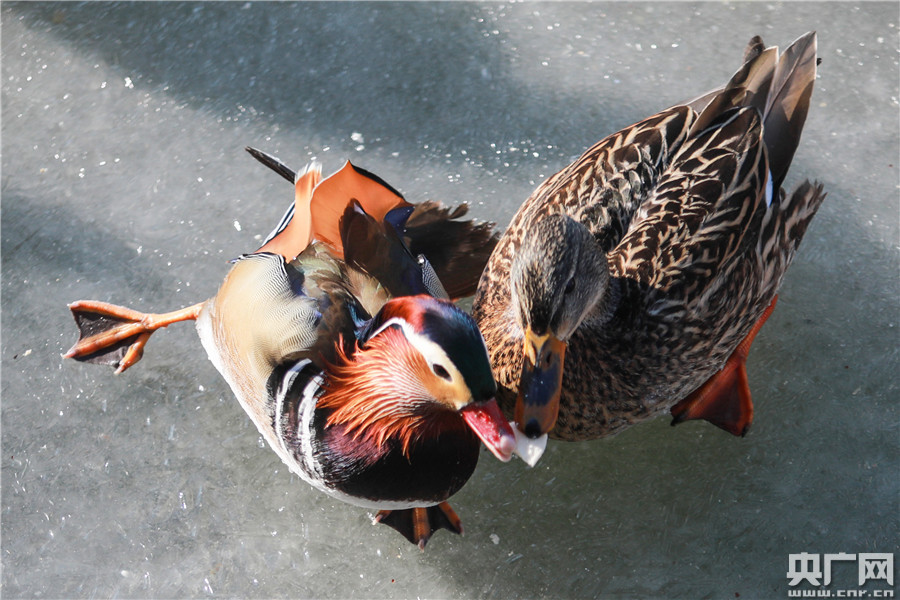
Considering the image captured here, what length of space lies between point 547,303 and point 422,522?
761mm

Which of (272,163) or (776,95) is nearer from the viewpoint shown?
(776,95)

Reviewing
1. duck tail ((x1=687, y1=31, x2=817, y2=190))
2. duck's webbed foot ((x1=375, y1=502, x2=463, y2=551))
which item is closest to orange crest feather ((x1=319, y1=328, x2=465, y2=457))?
duck's webbed foot ((x1=375, y1=502, x2=463, y2=551))

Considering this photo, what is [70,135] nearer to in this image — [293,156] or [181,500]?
[293,156]

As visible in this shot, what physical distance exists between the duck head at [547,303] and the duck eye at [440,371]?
23 cm

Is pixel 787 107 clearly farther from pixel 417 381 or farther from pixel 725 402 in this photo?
pixel 417 381

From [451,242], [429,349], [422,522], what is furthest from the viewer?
[451,242]

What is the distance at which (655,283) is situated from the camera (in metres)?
2.06

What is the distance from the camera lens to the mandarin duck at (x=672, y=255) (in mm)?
2064

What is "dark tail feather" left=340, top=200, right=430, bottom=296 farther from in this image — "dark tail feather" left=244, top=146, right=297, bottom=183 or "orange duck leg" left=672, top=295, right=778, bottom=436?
"orange duck leg" left=672, top=295, right=778, bottom=436

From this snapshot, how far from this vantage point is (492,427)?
1675mm

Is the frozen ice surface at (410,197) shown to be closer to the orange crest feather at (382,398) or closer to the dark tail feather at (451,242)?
the dark tail feather at (451,242)

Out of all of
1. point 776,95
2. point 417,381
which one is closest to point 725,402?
point 776,95

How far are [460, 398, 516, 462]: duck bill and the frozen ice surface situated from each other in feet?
2.11

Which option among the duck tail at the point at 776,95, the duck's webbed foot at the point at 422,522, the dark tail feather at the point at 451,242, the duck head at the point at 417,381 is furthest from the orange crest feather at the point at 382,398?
the duck tail at the point at 776,95
